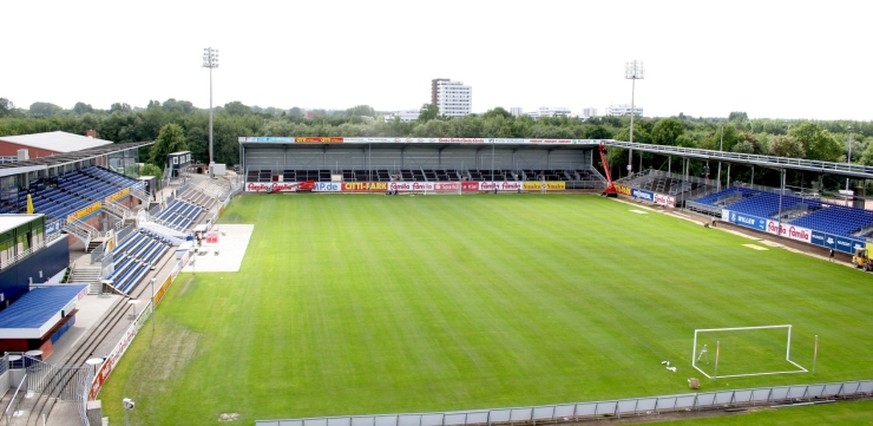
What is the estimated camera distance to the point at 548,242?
44.1 metres

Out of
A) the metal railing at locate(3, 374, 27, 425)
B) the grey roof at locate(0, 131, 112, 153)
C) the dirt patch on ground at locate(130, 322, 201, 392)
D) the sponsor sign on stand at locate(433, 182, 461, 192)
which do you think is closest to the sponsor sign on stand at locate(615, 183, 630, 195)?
the sponsor sign on stand at locate(433, 182, 461, 192)

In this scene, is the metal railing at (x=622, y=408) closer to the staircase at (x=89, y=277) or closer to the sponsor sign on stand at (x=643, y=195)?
the staircase at (x=89, y=277)

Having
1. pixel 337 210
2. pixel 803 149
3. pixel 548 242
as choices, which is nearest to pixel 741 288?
pixel 548 242

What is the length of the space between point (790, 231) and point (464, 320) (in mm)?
28430

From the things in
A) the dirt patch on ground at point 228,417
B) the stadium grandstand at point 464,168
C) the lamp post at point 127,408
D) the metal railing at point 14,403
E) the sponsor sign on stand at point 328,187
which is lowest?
the dirt patch on ground at point 228,417

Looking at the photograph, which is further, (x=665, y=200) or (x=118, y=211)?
(x=665, y=200)

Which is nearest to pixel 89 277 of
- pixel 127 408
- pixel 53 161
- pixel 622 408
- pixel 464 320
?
pixel 53 161

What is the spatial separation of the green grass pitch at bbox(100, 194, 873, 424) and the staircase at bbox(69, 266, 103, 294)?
3.15m

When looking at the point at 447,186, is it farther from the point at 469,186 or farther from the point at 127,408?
the point at 127,408

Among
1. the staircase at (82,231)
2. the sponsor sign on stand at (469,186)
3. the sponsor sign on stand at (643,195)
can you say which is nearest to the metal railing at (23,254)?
the staircase at (82,231)

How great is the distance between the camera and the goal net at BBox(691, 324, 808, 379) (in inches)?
890

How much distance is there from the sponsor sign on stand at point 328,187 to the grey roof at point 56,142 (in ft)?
69.8

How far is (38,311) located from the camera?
23.2m

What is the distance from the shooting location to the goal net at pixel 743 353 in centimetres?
2259
